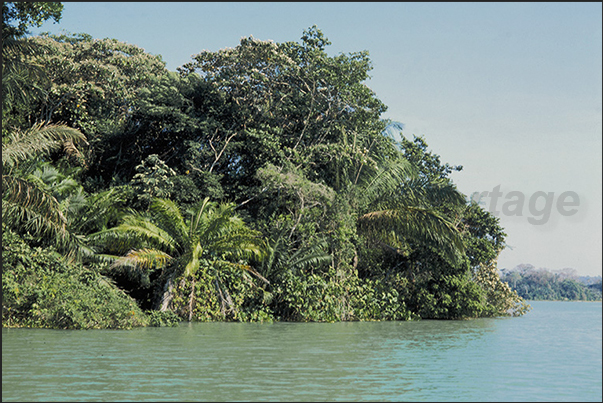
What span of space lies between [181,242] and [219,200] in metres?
3.79

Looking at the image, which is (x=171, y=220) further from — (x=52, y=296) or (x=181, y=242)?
(x=52, y=296)

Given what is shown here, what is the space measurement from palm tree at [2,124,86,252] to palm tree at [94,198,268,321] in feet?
5.09

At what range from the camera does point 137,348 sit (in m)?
11.6

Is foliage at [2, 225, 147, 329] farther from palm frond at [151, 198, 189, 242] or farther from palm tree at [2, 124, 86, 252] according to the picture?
palm frond at [151, 198, 189, 242]

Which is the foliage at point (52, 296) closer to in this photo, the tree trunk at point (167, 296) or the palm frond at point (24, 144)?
the tree trunk at point (167, 296)

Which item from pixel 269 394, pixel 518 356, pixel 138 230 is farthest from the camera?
pixel 138 230

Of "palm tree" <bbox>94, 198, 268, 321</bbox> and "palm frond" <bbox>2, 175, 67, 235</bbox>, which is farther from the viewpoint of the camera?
"palm tree" <bbox>94, 198, 268, 321</bbox>

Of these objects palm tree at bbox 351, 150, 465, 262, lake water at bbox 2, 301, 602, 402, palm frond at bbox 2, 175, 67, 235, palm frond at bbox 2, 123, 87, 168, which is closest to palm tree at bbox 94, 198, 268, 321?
palm frond at bbox 2, 175, 67, 235

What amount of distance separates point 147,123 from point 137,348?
502 inches

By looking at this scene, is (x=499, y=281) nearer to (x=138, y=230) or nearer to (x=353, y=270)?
(x=353, y=270)

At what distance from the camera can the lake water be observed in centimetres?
769

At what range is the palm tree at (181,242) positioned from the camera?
17.3 metres

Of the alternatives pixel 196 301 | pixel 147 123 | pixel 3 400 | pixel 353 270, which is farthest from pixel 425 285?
pixel 3 400

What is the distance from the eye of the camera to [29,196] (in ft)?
45.9
